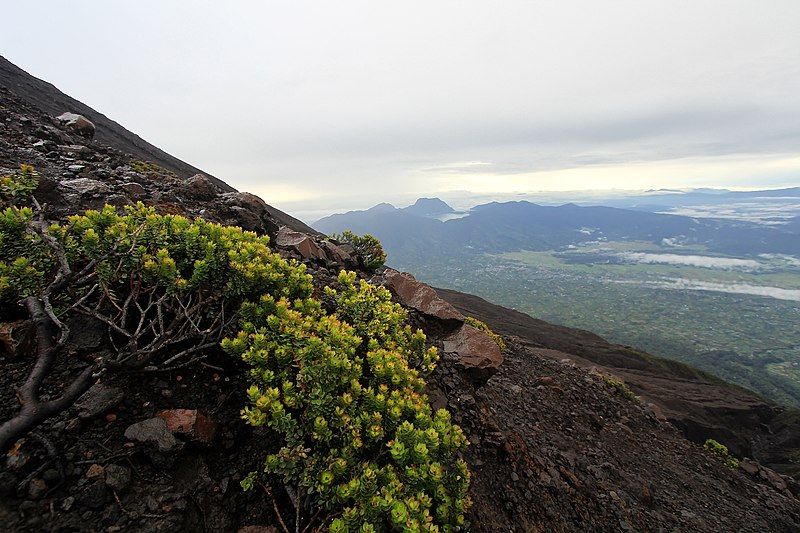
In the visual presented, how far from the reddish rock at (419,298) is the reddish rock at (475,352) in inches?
35.9

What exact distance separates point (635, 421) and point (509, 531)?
1601 centimetres

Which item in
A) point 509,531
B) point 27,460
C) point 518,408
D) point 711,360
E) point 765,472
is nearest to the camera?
point 27,460

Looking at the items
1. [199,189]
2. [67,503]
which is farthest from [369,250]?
Answer: [67,503]

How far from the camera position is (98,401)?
514cm

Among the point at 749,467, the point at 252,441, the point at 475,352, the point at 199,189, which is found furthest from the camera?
the point at 749,467

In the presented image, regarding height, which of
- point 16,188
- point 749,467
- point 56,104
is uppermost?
point 56,104

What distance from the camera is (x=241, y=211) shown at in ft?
48.2

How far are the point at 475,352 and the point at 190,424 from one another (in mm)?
8350

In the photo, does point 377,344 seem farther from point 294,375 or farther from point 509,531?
point 509,531

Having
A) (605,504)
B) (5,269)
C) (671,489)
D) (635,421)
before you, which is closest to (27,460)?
(5,269)

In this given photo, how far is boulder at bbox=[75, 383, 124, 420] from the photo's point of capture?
16.4 ft

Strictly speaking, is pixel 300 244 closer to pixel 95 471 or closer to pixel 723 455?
pixel 95 471

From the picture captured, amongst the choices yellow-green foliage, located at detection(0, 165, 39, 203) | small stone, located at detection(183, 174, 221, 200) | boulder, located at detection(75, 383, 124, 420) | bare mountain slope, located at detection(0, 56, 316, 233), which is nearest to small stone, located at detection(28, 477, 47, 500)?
boulder, located at detection(75, 383, 124, 420)

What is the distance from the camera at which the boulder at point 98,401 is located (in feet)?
16.4
